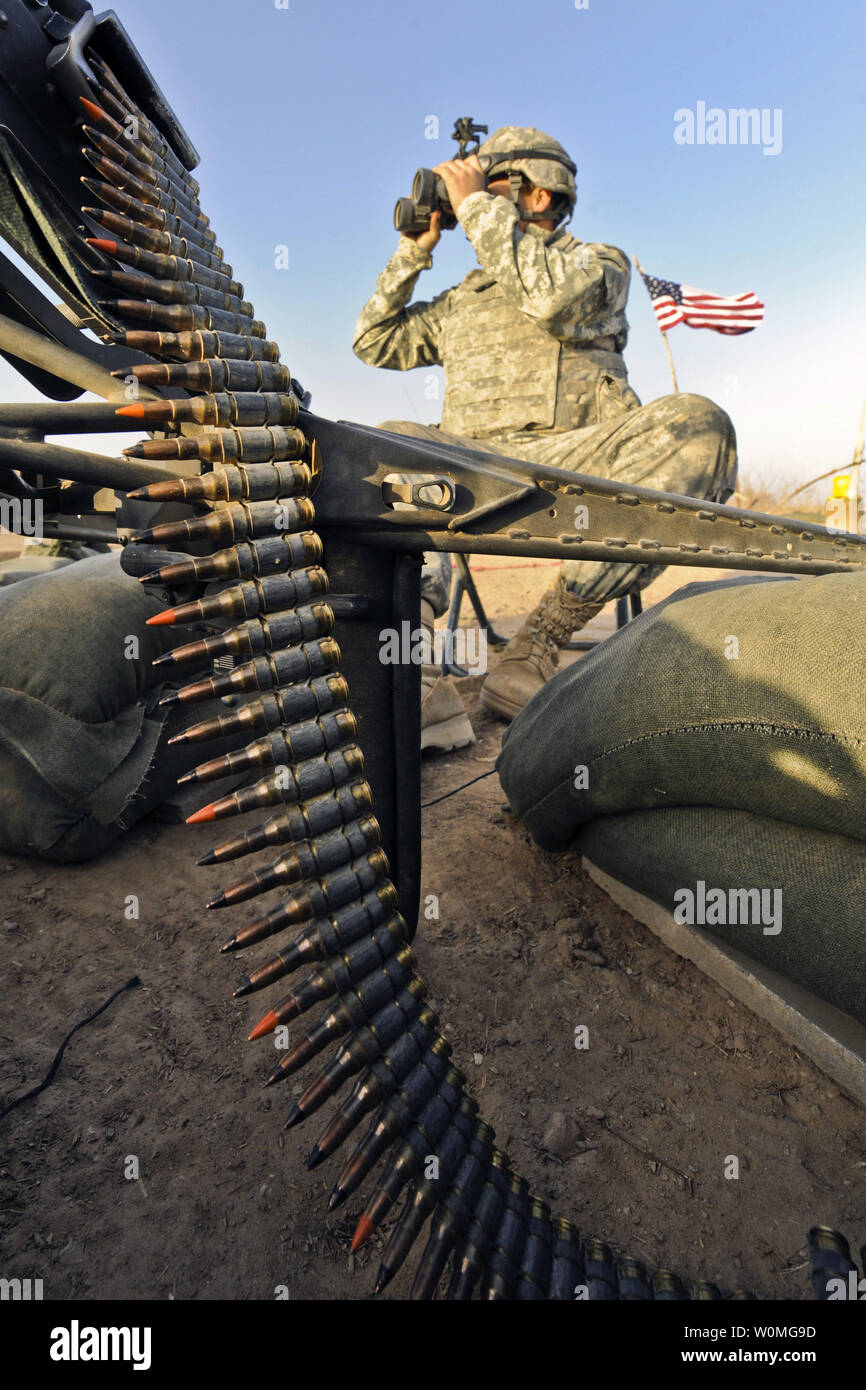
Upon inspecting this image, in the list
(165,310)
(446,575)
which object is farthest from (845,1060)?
(446,575)

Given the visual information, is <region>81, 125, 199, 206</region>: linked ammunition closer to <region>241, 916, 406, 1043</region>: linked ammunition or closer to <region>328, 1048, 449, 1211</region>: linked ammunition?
<region>241, 916, 406, 1043</region>: linked ammunition

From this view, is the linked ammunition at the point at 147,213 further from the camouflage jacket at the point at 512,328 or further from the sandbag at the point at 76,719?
the camouflage jacket at the point at 512,328

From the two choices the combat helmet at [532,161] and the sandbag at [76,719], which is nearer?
the sandbag at [76,719]

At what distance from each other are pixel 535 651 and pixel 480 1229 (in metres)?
3.13

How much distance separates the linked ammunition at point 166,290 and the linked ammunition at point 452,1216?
1.33 meters

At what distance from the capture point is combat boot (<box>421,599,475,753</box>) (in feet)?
11.3

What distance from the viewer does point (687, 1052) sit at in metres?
1.55

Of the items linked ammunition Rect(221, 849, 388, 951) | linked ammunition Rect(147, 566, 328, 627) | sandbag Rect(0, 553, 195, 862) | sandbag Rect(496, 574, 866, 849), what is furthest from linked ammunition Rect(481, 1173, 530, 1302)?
sandbag Rect(0, 553, 195, 862)

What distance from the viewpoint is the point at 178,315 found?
126 centimetres

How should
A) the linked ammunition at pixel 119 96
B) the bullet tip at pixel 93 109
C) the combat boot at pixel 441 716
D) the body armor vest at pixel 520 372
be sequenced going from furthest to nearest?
1. the body armor vest at pixel 520 372
2. the combat boot at pixel 441 716
3. the linked ammunition at pixel 119 96
4. the bullet tip at pixel 93 109

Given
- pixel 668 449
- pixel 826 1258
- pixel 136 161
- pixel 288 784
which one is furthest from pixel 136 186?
pixel 668 449

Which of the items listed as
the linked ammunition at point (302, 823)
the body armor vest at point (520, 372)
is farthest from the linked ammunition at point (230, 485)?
the body armor vest at point (520, 372)

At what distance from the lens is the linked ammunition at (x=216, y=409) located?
1144 millimetres

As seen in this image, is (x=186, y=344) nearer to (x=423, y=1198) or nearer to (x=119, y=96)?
(x=119, y=96)
